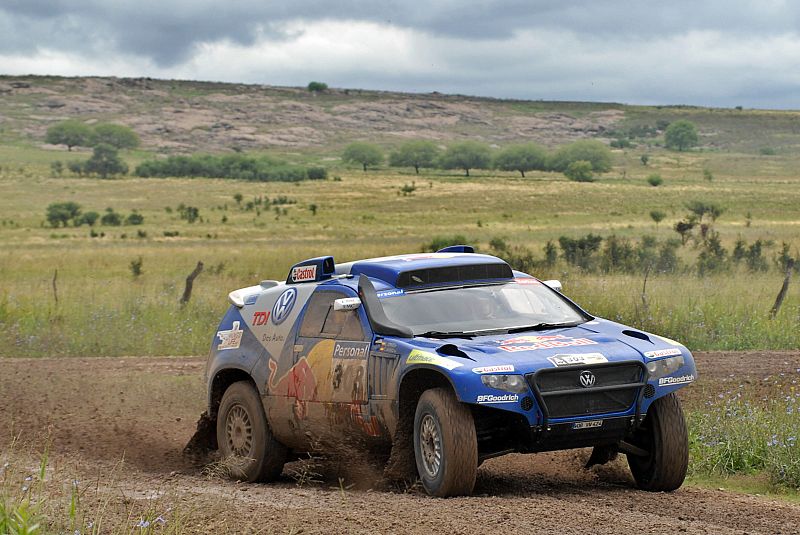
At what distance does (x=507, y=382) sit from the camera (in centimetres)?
720

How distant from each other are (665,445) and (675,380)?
1.53ft

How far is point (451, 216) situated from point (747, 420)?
69.5 meters

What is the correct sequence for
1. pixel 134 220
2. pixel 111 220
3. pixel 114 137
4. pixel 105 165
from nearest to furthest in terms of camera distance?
1. pixel 111 220
2. pixel 134 220
3. pixel 105 165
4. pixel 114 137

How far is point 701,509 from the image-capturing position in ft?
23.2

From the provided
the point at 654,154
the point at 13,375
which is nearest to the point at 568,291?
the point at 13,375

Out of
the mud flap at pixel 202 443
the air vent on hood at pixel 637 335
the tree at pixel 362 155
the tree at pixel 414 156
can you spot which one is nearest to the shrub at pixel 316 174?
the tree at pixel 362 155

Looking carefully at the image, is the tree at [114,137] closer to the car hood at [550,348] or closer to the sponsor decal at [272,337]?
the sponsor decal at [272,337]

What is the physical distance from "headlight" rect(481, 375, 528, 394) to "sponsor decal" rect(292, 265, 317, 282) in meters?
2.70

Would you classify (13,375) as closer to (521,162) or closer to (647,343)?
(647,343)

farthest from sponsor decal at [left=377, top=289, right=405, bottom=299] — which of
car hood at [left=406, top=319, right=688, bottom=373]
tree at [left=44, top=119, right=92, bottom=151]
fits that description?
tree at [left=44, top=119, right=92, bottom=151]

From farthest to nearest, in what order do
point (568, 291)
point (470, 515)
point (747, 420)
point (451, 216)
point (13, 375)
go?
point (451, 216) < point (568, 291) < point (13, 375) < point (747, 420) < point (470, 515)

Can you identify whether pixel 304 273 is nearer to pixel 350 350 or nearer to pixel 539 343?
pixel 350 350

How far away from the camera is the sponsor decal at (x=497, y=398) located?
7145 millimetres

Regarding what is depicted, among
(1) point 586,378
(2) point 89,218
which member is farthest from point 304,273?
(2) point 89,218
